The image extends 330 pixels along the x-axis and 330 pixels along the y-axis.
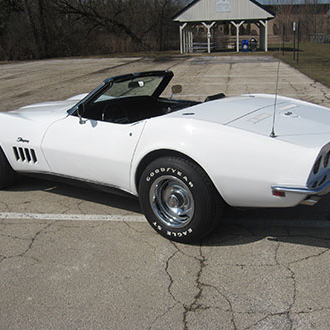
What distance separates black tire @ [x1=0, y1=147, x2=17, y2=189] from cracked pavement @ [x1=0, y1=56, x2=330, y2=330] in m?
0.42

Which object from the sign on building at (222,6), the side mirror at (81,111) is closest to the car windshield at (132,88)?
the side mirror at (81,111)

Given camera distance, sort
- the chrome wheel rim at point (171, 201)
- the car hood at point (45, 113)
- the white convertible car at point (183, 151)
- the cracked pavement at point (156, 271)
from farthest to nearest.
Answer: the car hood at point (45, 113), the chrome wheel rim at point (171, 201), the white convertible car at point (183, 151), the cracked pavement at point (156, 271)

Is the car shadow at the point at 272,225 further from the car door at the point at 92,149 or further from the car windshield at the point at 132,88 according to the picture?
the car windshield at the point at 132,88

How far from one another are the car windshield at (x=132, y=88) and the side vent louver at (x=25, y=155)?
2.79 feet

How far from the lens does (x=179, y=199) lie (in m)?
3.27

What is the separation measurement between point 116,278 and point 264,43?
31.5 meters

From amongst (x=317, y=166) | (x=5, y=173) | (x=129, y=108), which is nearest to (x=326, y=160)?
(x=317, y=166)

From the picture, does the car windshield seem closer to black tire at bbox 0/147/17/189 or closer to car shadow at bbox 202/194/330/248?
black tire at bbox 0/147/17/189

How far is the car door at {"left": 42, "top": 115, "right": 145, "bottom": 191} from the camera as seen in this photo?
346 cm

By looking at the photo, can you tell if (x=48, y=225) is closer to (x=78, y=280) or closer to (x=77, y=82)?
A: (x=78, y=280)

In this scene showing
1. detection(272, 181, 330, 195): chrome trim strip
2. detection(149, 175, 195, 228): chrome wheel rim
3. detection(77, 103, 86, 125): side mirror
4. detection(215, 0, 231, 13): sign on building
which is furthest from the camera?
detection(215, 0, 231, 13): sign on building

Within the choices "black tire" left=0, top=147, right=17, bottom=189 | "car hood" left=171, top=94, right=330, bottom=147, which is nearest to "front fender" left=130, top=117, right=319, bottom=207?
"car hood" left=171, top=94, right=330, bottom=147

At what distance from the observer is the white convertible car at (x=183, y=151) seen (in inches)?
112

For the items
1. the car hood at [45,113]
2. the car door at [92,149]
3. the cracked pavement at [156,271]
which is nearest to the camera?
the cracked pavement at [156,271]
